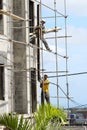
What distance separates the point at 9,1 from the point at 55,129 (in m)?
7.79

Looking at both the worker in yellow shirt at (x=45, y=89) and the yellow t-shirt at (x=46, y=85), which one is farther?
the yellow t-shirt at (x=46, y=85)

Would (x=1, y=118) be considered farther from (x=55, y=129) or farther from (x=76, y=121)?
(x=76, y=121)

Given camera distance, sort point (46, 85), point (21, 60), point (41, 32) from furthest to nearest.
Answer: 1. point (21, 60)
2. point (46, 85)
3. point (41, 32)

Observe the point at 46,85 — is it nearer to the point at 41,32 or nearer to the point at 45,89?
the point at 45,89

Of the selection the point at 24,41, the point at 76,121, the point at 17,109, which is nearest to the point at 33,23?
the point at 24,41

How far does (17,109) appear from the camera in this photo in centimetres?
2155

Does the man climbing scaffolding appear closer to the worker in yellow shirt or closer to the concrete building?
the concrete building

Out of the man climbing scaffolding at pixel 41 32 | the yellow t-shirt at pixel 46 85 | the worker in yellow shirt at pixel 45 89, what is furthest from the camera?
the yellow t-shirt at pixel 46 85

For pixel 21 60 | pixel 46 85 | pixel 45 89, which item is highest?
pixel 21 60

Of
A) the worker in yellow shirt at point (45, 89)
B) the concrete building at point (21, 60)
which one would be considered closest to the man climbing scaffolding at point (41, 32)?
the concrete building at point (21, 60)

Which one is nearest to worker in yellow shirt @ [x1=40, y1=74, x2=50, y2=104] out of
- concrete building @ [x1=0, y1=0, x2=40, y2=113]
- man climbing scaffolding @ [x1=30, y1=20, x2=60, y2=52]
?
concrete building @ [x1=0, y1=0, x2=40, y2=113]

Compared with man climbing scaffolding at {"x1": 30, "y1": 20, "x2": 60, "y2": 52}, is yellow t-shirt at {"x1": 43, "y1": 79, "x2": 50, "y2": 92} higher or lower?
lower

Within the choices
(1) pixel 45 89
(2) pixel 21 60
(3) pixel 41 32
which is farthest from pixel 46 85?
(3) pixel 41 32

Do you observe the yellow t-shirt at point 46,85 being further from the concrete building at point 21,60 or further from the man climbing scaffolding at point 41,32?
the man climbing scaffolding at point 41,32
